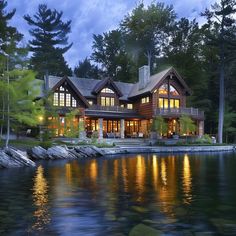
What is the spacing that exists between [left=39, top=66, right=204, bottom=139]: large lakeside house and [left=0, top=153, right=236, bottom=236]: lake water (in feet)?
95.0

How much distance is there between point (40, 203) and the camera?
1068 cm

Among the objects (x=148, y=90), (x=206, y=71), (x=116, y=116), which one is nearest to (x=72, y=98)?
(x=116, y=116)

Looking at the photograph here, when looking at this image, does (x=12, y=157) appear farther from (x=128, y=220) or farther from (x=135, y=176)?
(x=128, y=220)

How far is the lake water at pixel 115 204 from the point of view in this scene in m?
7.97

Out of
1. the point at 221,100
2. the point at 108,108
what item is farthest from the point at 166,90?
the point at 108,108

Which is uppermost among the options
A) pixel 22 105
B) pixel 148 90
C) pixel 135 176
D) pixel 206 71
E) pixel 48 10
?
pixel 48 10

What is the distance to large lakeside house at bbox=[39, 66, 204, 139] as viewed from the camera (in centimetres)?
4578

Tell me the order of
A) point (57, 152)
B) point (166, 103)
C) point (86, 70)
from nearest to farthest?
point (57, 152)
point (166, 103)
point (86, 70)

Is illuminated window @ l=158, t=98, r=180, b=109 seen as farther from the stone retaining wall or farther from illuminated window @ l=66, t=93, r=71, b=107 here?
illuminated window @ l=66, t=93, r=71, b=107

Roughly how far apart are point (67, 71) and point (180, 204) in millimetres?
65256

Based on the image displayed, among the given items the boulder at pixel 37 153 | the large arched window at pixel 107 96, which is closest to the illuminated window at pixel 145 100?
the large arched window at pixel 107 96

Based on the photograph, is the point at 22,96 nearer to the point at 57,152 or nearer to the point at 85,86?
the point at 57,152

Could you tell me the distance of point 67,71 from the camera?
2879 inches

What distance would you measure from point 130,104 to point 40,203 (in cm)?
4348
